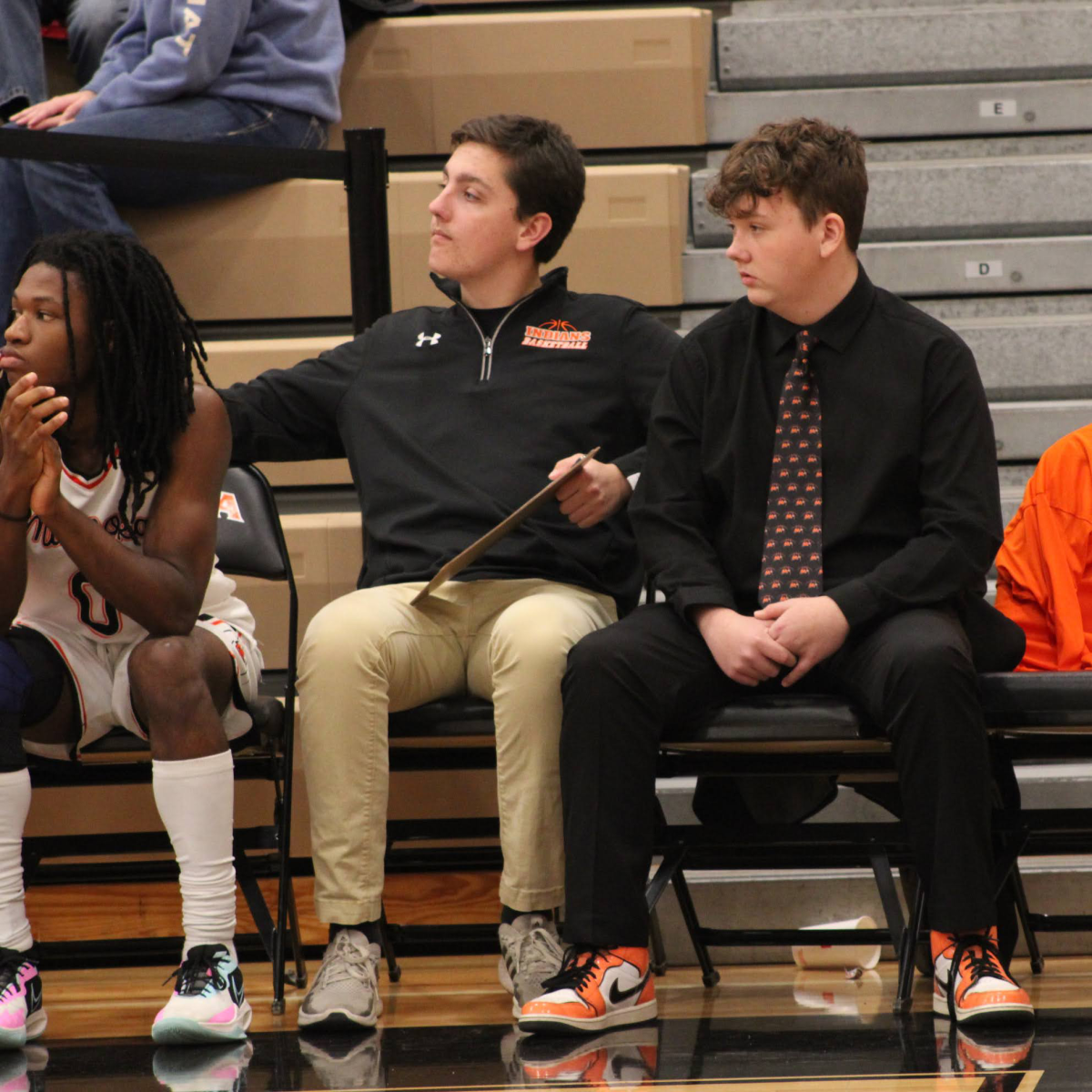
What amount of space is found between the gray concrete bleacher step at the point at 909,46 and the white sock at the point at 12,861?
109 inches

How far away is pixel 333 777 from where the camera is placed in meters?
2.20

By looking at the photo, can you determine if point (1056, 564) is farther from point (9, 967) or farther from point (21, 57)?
point (21, 57)

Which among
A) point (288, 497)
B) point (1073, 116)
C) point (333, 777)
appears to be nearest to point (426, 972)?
point (333, 777)

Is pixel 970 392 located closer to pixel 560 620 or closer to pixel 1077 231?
pixel 560 620

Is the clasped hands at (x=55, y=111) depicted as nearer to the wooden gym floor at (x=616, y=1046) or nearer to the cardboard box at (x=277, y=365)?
the cardboard box at (x=277, y=365)

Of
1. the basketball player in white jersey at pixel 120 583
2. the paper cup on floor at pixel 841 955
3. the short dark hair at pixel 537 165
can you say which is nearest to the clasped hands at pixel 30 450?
the basketball player in white jersey at pixel 120 583

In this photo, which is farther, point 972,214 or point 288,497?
point 972,214

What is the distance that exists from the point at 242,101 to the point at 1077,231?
77.1 inches

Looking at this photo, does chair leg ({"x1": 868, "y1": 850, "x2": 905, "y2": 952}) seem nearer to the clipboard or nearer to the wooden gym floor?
the wooden gym floor

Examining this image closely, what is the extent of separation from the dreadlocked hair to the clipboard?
0.40m

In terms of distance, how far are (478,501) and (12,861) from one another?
84cm

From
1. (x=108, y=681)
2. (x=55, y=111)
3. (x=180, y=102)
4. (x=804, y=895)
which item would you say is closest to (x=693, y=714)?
(x=804, y=895)

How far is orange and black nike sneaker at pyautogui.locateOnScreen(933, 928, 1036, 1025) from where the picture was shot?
76.9 inches

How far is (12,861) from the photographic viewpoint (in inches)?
81.2
